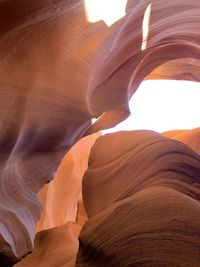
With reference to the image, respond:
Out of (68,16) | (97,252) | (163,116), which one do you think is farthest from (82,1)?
(163,116)

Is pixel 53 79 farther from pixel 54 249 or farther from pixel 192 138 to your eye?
pixel 192 138

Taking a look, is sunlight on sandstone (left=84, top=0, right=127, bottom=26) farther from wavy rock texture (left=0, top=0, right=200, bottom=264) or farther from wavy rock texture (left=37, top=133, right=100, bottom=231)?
wavy rock texture (left=37, top=133, right=100, bottom=231)

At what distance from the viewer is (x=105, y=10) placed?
152 centimetres

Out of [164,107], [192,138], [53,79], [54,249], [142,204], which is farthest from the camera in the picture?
[164,107]

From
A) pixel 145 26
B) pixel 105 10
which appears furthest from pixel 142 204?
pixel 145 26

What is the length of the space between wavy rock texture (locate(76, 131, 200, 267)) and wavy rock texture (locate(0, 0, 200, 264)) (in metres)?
0.20

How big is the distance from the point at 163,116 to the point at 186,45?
1.19 metres

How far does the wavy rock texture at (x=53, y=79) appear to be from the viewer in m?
1.39

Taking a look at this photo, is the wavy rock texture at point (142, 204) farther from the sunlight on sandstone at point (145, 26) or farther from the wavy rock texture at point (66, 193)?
the wavy rock texture at point (66, 193)

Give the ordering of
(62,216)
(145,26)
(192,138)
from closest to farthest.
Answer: (145,26) < (192,138) < (62,216)

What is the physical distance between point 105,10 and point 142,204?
0.66 meters

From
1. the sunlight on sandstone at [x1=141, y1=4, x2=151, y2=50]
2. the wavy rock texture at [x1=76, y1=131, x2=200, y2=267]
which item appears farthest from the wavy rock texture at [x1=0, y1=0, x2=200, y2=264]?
the wavy rock texture at [x1=76, y1=131, x2=200, y2=267]

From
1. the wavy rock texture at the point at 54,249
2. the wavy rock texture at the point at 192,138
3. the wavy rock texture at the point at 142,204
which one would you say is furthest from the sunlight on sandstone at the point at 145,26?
the wavy rock texture at the point at 54,249

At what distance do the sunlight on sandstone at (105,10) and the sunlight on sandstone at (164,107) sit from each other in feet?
5.18
